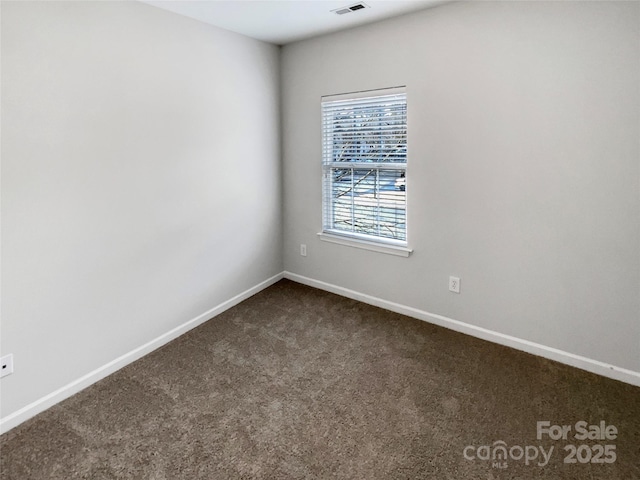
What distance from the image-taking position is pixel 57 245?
6.88ft

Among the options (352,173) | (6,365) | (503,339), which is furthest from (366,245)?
(6,365)

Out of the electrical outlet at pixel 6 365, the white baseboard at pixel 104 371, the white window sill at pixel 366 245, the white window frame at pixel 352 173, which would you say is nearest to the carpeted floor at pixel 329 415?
the white baseboard at pixel 104 371

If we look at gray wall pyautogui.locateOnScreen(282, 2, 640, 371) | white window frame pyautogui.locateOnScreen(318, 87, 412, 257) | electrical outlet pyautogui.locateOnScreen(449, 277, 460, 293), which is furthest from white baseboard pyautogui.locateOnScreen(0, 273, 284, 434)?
electrical outlet pyautogui.locateOnScreen(449, 277, 460, 293)

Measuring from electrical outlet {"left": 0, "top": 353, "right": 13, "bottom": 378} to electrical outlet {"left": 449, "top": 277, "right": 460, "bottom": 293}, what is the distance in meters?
2.81

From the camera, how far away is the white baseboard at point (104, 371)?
1.99 metres

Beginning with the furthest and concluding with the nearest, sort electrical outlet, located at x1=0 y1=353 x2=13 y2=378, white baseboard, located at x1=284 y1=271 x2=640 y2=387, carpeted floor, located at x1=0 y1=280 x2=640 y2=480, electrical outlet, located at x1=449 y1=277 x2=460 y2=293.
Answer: electrical outlet, located at x1=449 y1=277 x2=460 y2=293 < white baseboard, located at x1=284 y1=271 x2=640 y2=387 < electrical outlet, located at x1=0 y1=353 x2=13 y2=378 < carpeted floor, located at x1=0 y1=280 x2=640 y2=480

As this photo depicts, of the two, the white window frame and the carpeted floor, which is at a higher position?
the white window frame

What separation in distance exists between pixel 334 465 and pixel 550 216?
197cm

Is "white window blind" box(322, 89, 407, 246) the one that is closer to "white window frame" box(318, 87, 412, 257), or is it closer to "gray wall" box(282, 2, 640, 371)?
"white window frame" box(318, 87, 412, 257)

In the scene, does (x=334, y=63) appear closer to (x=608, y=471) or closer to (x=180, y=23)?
(x=180, y=23)

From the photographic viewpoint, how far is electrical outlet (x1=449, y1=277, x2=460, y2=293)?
2.88m

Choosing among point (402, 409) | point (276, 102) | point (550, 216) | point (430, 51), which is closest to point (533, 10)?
point (430, 51)

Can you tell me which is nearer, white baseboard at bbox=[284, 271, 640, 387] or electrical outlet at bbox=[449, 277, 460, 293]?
white baseboard at bbox=[284, 271, 640, 387]

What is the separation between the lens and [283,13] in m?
2.70
